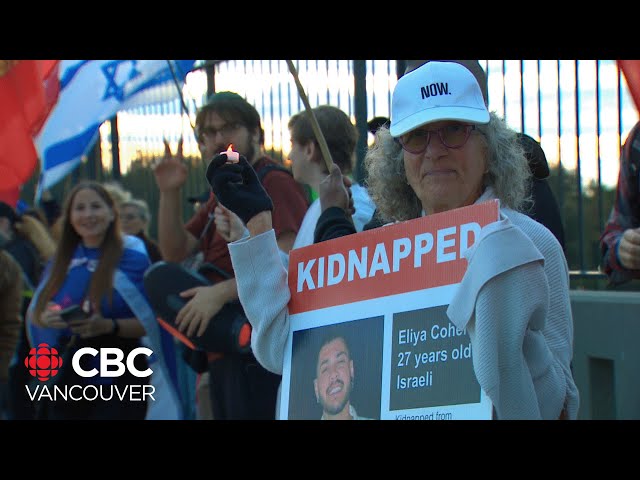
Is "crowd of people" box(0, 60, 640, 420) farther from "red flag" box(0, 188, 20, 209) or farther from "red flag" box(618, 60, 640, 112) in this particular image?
"red flag" box(618, 60, 640, 112)

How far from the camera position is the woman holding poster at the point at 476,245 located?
1.98 meters

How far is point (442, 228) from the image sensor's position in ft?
7.39

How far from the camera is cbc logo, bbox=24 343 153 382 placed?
5.37m

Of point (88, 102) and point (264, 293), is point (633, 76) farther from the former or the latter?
point (88, 102)

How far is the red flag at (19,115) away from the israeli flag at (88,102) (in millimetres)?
206

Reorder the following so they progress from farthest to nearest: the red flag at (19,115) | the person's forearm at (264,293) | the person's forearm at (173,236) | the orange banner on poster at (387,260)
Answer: the red flag at (19,115)
the person's forearm at (173,236)
the person's forearm at (264,293)
the orange banner on poster at (387,260)

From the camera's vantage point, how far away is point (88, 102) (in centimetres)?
640

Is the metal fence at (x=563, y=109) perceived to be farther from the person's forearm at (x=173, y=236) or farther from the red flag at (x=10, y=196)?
the red flag at (x=10, y=196)

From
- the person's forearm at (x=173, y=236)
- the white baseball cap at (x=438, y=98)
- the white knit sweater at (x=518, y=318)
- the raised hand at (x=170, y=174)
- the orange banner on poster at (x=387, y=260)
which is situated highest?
the raised hand at (x=170, y=174)

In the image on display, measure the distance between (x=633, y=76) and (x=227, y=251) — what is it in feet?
6.09

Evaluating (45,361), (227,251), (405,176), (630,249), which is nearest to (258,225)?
(405,176)

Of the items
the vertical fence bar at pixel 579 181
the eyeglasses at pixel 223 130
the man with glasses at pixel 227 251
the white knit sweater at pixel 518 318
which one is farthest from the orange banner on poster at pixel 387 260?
the vertical fence bar at pixel 579 181

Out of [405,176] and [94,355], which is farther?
[94,355]
